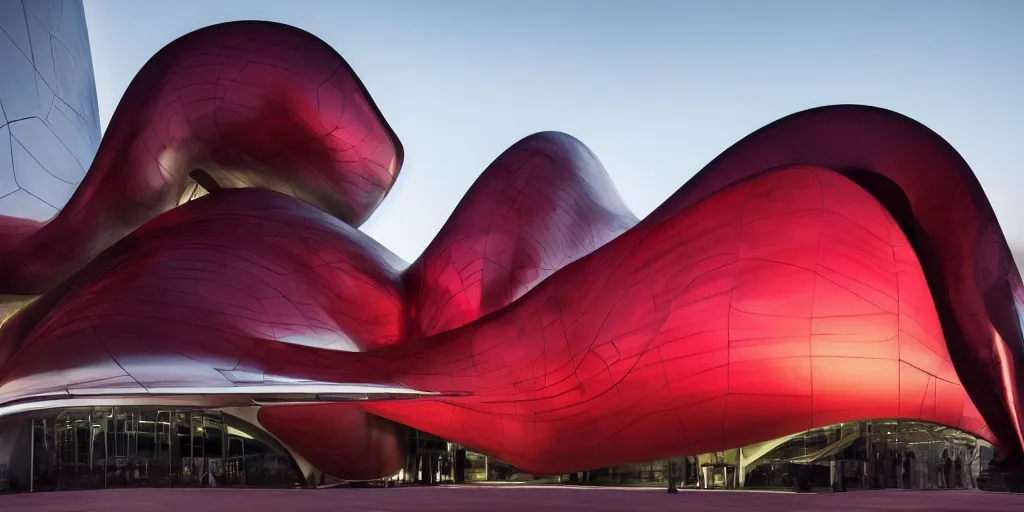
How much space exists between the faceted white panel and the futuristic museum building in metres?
0.07

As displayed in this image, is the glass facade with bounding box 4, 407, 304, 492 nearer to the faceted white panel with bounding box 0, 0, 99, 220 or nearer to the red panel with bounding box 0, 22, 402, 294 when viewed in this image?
the red panel with bounding box 0, 22, 402, 294

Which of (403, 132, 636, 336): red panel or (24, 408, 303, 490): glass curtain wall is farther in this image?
(24, 408, 303, 490): glass curtain wall

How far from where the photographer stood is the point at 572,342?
14.3 m

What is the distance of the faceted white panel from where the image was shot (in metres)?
18.6

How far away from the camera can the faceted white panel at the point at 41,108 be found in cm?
1864

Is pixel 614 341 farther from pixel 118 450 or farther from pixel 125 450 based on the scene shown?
pixel 118 450

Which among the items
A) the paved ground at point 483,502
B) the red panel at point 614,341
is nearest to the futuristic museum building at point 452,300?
the red panel at point 614,341

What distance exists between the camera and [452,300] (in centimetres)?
1909

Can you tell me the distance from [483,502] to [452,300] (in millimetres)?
5108

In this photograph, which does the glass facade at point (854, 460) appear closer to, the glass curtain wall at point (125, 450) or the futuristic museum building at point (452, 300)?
the futuristic museum building at point (452, 300)

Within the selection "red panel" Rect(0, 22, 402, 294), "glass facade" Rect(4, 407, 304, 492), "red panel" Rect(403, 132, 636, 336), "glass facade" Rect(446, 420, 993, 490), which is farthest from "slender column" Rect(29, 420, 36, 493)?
"glass facade" Rect(446, 420, 993, 490)

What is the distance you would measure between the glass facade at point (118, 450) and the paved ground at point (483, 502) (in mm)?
2231

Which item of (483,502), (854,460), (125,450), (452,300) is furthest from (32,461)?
(854,460)

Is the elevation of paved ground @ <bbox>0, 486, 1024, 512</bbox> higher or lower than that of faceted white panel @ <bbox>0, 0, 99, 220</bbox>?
lower
